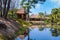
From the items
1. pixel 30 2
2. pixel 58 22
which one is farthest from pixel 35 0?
pixel 58 22

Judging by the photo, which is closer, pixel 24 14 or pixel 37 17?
pixel 24 14

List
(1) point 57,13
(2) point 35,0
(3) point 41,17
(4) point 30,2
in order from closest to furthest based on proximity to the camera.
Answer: (2) point 35,0
(4) point 30,2
(1) point 57,13
(3) point 41,17

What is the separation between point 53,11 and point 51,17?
4608 mm

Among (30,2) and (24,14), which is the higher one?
(30,2)

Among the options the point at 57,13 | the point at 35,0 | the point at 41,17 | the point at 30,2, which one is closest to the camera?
the point at 35,0

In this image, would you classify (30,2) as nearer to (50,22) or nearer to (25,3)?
(25,3)

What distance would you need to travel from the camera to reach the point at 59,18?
227 ft

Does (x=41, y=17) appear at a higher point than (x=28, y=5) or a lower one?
lower

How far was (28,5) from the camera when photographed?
69875mm

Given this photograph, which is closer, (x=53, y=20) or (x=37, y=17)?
(x=53, y=20)

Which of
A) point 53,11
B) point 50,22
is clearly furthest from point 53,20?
point 53,11

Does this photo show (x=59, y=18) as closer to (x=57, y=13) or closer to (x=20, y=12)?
(x=57, y=13)

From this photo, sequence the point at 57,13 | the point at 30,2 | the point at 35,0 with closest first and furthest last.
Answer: the point at 35,0, the point at 30,2, the point at 57,13

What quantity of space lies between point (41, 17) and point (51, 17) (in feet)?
39.9
